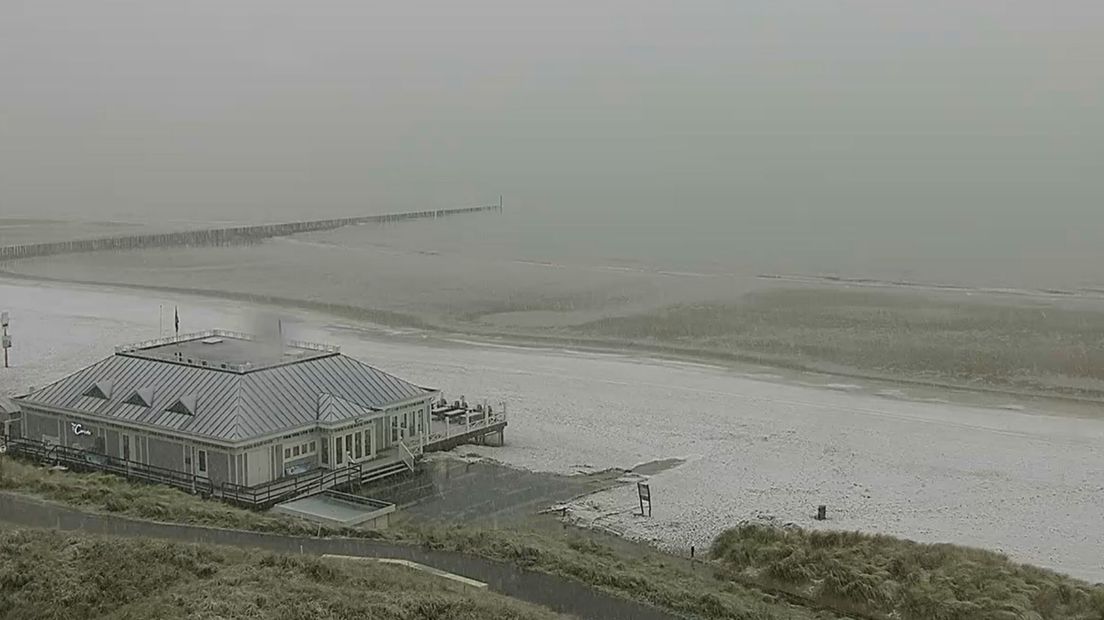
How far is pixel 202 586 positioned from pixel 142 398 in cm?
950

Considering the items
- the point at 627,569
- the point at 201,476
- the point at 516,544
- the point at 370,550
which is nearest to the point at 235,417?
the point at 201,476

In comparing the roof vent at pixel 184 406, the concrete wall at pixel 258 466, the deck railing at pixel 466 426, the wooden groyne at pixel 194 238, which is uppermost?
the wooden groyne at pixel 194 238

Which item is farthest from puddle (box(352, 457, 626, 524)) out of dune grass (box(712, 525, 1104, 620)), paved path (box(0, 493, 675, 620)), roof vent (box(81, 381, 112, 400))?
roof vent (box(81, 381, 112, 400))

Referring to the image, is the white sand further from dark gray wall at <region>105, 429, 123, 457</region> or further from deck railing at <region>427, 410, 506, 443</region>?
dark gray wall at <region>105, 429, 123, 457</region>

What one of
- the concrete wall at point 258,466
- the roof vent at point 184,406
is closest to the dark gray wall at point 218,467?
the concrete wall at point 258,466

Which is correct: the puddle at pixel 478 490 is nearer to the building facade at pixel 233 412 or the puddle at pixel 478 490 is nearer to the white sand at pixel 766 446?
the white sand at pixel 766 446

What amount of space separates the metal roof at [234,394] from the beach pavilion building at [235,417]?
0.02m

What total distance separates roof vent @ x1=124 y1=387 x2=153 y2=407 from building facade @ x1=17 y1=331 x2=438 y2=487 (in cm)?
2

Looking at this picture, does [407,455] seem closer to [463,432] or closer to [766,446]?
[463,432]

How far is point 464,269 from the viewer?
6775 cm

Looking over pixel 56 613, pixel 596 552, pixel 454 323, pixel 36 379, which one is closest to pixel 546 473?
pixel 596 552

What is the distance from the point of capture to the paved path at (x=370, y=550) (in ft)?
50.8

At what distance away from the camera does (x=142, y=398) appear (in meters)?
22.8

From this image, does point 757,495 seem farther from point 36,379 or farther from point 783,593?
point 36,379
